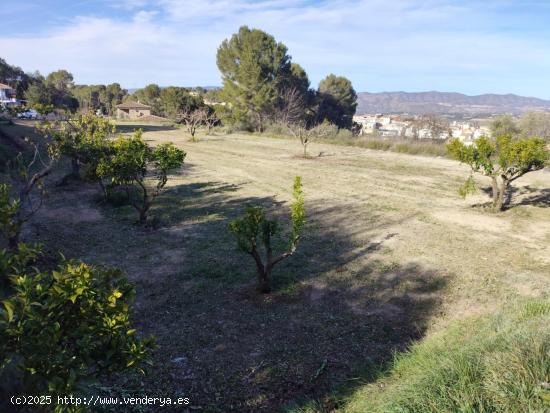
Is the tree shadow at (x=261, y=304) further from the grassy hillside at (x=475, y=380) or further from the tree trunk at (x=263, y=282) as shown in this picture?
the grassy hillside at (x=475, y=380)

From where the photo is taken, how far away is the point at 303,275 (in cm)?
819

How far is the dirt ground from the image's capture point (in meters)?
5.25

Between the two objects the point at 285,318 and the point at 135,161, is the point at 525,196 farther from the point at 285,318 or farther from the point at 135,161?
the point at 135,161

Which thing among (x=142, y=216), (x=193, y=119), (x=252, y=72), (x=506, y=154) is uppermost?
(x=252, y=72)

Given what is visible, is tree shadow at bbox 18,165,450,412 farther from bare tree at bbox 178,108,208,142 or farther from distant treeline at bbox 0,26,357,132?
distant treeline at bbox 0,26,357,132

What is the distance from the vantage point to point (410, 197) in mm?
15484

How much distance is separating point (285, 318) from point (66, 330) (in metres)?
4.19

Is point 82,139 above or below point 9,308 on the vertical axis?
above

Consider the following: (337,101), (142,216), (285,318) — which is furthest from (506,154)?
(337,101)

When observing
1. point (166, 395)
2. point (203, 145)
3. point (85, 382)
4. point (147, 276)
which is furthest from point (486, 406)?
point (203, 145)

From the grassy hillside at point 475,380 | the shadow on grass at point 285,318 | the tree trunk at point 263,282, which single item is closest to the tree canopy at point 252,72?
the shadow on grass at point 285,318

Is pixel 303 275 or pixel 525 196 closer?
pixel 303 275

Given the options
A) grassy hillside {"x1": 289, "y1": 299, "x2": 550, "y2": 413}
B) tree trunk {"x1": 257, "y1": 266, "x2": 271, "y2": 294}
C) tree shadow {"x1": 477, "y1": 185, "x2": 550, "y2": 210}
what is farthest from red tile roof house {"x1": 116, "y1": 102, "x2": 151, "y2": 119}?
grassy hillside {"x1": 289, "y1": 299, "x2": 550, "y2": 413}

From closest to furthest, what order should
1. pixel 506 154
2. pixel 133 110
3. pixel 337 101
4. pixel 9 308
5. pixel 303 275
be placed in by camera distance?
pixel 9 308
pixel 303 275
pixel 506 154
pixel 337 101
pixel 133 110
